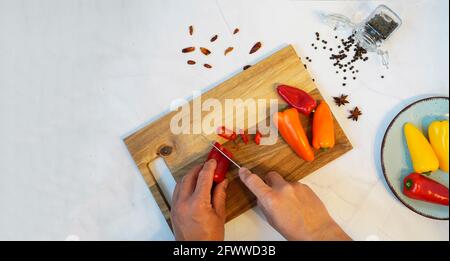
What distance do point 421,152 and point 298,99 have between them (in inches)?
19.5

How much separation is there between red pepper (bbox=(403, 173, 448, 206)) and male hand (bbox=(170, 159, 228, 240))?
0.69 meters

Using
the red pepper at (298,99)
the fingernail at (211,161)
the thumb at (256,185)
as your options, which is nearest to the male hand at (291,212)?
the thumb at (256,185)

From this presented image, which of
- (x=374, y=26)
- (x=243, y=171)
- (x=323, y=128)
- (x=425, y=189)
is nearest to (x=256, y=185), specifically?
(x=243, y=171)

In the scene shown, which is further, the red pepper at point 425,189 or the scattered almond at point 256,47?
the scattered almond at point 256,47

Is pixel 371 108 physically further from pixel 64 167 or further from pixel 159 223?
pixel 64 167

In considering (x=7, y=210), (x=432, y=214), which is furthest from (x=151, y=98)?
(x=432, y=214)

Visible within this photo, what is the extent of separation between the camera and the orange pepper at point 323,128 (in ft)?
4.78

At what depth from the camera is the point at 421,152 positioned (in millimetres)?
1452

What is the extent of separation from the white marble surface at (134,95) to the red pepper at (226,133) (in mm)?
213

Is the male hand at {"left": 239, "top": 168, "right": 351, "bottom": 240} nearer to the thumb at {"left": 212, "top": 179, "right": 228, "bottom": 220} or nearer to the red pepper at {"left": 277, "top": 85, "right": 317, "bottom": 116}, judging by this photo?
the thumb at {"left": 212, "top": 179, "right": 228, "bottom": 220}

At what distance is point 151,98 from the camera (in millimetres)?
1619

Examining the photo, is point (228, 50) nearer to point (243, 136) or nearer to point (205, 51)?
point (205, 51)

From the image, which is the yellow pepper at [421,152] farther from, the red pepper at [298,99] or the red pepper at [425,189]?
the red pepper at [298,99]
